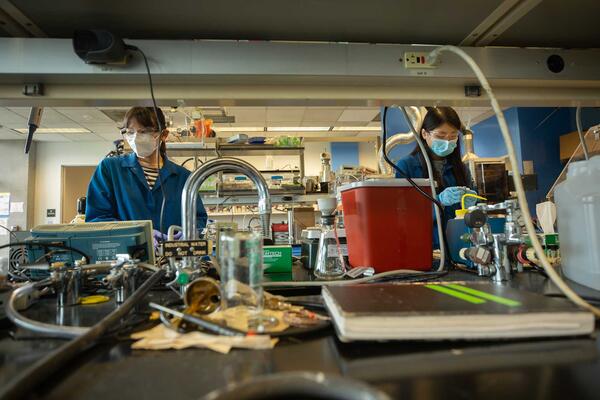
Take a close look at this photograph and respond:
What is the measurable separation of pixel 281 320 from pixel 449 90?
0.69m

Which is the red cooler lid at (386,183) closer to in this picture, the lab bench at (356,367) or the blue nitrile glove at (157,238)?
the lab bench at (356,367)

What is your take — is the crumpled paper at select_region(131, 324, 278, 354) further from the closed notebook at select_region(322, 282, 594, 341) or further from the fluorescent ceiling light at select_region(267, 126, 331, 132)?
the fluorescent ceiling light at select_region(267, 126, 331, 132)

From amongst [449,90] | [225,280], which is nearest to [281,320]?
[225,280]

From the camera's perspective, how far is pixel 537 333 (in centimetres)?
34

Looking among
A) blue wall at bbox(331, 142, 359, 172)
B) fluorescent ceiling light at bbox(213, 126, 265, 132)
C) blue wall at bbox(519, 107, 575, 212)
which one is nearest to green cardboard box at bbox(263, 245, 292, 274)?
blue wall at bbox(519, 107, 575, 212)

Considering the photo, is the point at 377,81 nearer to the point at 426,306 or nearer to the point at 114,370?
the point at 426,306

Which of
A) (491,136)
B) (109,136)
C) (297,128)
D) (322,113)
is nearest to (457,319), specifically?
(322,113)

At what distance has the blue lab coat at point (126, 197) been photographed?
4.62ft

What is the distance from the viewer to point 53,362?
10.7 inches

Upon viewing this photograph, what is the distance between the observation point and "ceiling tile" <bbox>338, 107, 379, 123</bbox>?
182 inches

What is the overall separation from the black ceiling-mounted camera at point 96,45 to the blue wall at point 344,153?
544cm

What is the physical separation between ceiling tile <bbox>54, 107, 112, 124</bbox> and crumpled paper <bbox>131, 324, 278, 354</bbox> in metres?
4.99

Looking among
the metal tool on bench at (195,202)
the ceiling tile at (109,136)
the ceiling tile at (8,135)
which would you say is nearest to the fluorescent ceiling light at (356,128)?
the ceiling tile at (109,136)

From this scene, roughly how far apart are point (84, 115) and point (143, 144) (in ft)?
13.2
